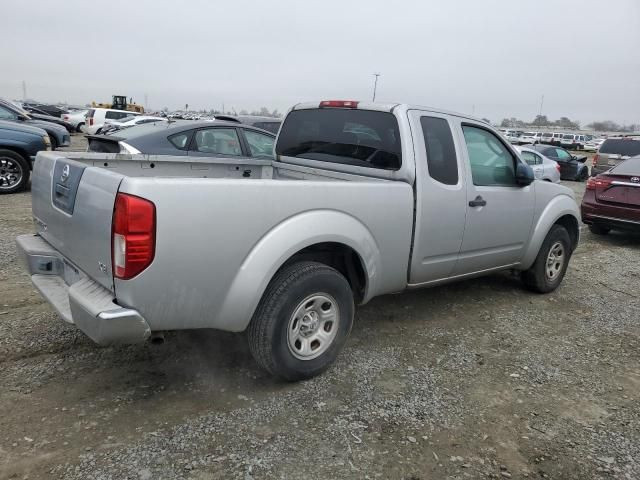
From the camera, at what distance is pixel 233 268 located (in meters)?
2.75

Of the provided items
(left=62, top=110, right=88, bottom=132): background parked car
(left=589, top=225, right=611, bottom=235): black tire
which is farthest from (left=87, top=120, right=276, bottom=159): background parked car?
(left=62, top=110, right=88, bottom=132): background parked car

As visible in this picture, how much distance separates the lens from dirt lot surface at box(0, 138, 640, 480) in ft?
8.41

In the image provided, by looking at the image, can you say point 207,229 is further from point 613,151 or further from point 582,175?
point 582,175

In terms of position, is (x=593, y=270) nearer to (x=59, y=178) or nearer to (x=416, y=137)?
(x=416, y=137)

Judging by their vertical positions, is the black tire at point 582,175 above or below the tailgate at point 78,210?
below

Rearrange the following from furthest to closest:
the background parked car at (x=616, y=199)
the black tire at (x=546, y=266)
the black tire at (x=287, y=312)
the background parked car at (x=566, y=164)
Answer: the background parked car at (x=566, y=164)
the background parked car at (x=616, y=199)
the black tire at (x=546, y=266)
the black tire at (x=287, y=312)

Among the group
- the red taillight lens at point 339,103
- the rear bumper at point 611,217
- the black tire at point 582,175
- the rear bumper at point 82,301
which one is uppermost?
the red taillight lens at point 339,103

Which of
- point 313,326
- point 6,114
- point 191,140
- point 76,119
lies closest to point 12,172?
point 6,114

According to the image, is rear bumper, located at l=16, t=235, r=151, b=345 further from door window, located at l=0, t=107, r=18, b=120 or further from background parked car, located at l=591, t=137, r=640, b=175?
background parked car, located at l=591, t=137, r=640, b=175

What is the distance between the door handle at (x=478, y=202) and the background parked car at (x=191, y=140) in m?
3.59

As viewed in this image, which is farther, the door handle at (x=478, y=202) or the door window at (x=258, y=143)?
the door window at (x=258, y=143)

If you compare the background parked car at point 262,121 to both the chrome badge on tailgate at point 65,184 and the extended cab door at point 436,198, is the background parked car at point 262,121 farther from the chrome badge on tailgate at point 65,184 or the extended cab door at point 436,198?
the chrome badge on tailgate at point 65,184

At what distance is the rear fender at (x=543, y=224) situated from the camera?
499 centimetres

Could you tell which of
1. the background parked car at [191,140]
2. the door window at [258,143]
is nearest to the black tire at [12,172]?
the background parked car at [191,140]
